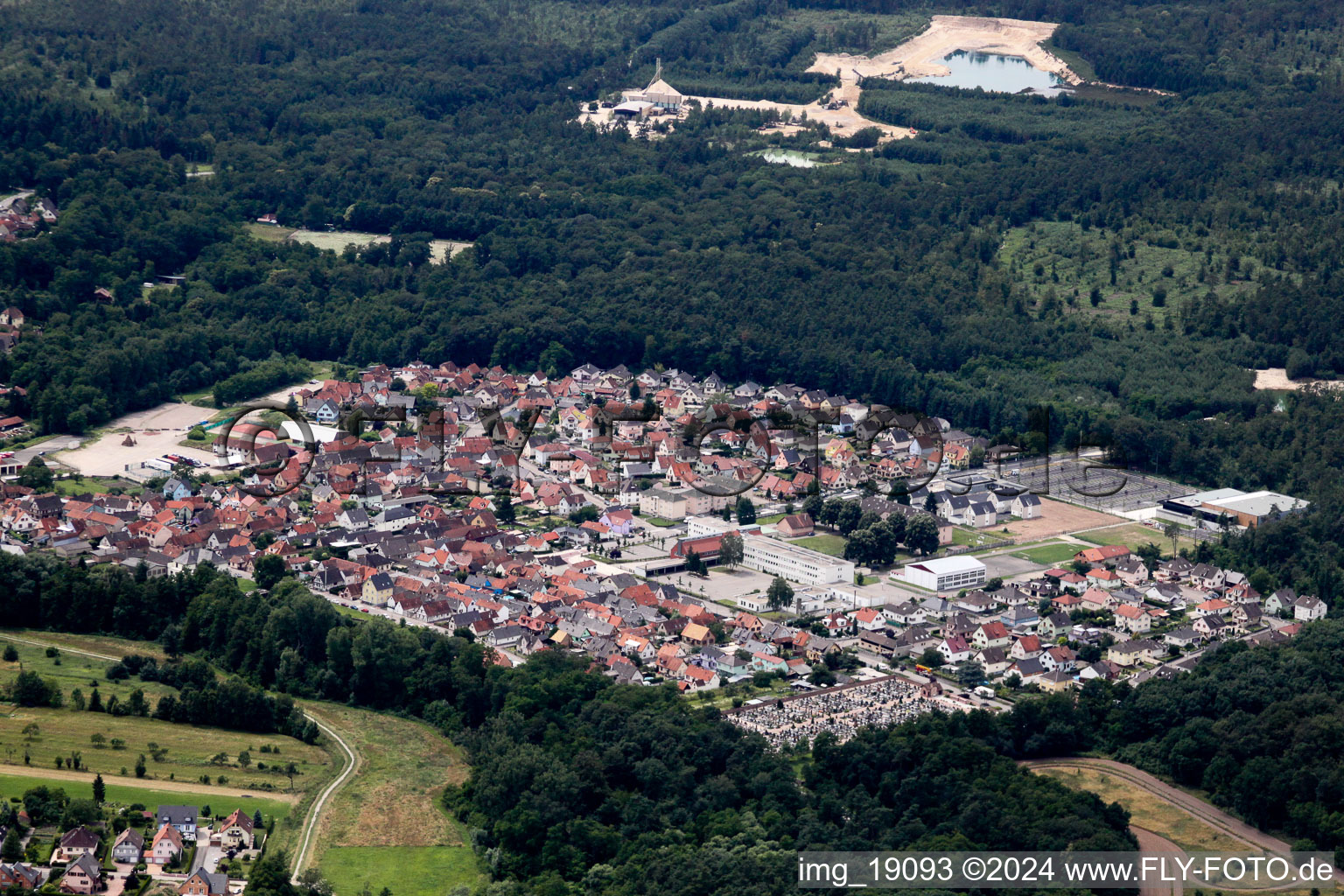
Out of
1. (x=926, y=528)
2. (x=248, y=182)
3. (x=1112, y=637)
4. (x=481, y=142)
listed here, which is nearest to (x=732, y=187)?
(x=481, y=142)

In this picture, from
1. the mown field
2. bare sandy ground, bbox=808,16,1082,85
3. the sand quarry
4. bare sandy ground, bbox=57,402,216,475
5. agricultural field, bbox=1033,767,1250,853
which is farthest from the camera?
bare sandy ground, bbox=808,16,1082,85

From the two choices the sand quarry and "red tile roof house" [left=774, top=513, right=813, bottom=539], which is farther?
the sand quarry

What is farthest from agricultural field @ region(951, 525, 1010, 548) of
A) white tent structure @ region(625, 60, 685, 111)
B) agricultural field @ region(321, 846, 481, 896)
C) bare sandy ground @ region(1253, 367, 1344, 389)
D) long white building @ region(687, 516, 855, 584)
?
white tent structure @ region(625, 60, 685, 111)

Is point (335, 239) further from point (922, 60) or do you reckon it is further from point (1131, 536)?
point (1131, 536)

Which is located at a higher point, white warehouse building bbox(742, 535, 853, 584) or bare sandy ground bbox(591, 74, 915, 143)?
bare sandy ground bbox(591, 74, 915, 143)

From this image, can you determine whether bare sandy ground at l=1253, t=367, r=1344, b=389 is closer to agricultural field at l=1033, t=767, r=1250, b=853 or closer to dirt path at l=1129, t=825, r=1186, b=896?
agricultural field at l=1033, t=767, r=1250, b=853

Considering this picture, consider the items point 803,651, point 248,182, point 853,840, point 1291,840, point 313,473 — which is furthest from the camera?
point 248,182

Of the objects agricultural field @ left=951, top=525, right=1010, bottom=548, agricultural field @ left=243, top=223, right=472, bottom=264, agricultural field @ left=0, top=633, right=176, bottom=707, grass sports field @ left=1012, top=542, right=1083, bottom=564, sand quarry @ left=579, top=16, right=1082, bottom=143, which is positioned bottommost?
agricultural field @ left=951, top=525, right=1010, bottom=548

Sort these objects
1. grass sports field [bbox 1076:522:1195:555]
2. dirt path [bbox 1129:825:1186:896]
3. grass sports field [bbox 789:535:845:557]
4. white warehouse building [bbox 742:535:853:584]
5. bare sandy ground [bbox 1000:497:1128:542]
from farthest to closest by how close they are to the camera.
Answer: bare sandy ground [bbox 1000:497:1128:542], grass sports field [bbox 1076:522:1195:555], grass sports field [bbox 789:535:845:557], white warehouse building [bbox 742:535:853:584], dirt path [bbox 1129:825:1186:896]

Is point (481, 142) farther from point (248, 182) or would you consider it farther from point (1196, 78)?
point (1196, 78)
